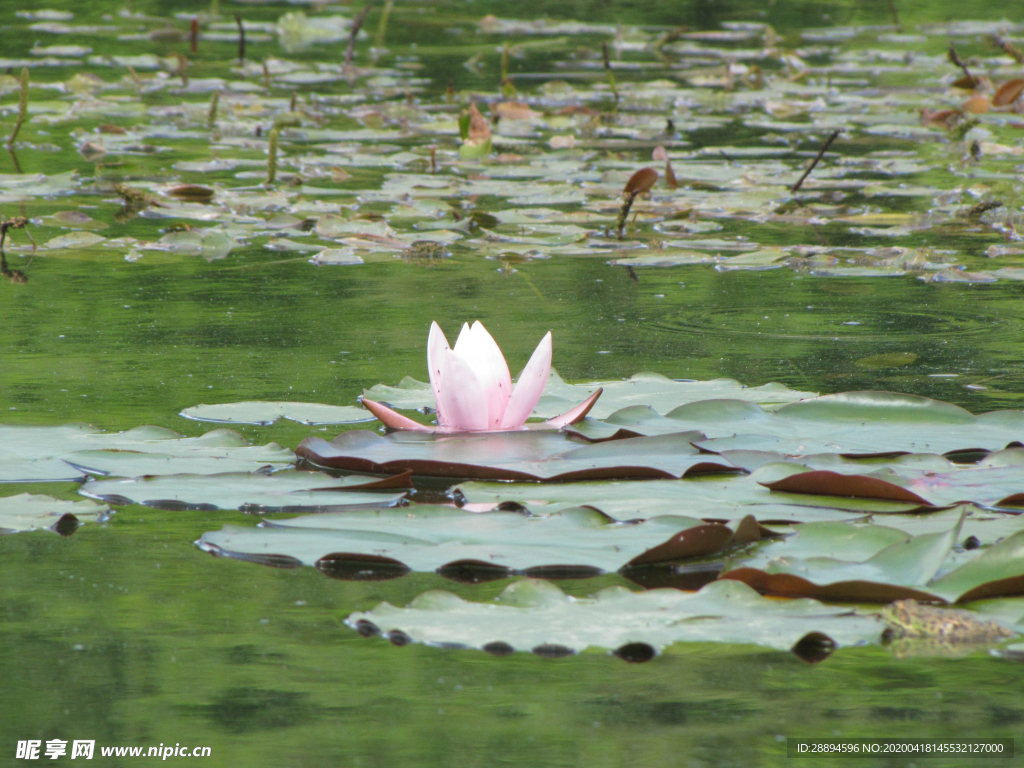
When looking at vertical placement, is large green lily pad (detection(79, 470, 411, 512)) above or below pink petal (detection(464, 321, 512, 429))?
below

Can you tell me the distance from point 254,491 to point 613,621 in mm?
646

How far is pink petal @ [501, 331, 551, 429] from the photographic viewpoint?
2.21m

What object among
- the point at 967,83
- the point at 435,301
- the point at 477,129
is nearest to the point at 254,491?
the point at 435,301

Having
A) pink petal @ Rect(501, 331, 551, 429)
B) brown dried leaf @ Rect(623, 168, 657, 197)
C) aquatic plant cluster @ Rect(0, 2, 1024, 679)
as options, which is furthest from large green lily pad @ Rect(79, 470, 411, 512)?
brown dried leaf @ Rect(623, 168, 657, 197)

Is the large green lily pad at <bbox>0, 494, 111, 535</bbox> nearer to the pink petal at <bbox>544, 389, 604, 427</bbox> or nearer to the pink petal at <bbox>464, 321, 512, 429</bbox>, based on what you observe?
the pink petal at <bbox>464, 321, 512, 429</bbox>

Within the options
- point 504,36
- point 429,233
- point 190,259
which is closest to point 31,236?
point 190,259

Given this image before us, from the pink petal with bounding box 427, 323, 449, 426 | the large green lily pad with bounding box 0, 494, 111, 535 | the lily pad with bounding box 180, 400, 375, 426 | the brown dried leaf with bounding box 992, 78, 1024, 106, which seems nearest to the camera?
the large green lily pad with bounding box 0, 494, 111, 535

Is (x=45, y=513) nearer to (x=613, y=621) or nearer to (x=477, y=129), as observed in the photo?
(x=613, y=621)

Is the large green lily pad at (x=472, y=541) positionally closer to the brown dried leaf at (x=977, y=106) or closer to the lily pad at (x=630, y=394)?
the lily pad at (x=630, y=394)

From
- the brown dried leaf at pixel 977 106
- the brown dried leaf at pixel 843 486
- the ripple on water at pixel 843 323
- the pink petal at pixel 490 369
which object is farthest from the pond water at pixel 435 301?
the brown dried leaf at pixel 843 486

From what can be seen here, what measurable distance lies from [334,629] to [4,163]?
177 inches

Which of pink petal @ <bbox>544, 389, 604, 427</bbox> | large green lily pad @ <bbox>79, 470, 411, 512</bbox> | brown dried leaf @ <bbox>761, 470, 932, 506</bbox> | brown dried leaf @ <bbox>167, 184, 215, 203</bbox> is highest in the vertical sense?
brown dried leaf @ <bbox>761, 470, 932, 506</bbox>

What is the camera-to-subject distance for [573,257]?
4164mm

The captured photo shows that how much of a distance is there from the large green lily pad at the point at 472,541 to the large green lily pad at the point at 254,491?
6 cm
